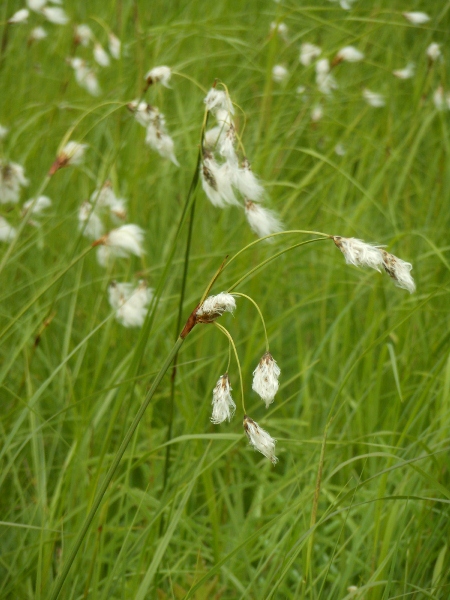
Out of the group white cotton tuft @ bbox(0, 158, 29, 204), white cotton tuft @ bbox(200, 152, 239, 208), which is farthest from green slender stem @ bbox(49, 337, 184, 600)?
white cotton tuft @ bbox(0, 158, 29, 204)

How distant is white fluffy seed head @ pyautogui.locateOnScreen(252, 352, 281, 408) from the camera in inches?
34.0

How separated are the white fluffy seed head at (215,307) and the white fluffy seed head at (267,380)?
0.30 feet

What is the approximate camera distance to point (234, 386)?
1.90 metres

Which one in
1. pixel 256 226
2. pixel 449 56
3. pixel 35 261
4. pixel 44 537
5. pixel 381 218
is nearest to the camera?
pixel 256 226

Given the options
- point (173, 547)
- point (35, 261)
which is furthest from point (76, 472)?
point (35, 261)

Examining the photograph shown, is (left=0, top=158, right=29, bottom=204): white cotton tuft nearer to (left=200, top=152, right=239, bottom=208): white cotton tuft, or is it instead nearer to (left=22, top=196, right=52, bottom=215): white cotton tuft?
(left=22, top=196, right=52, bottom=215): white cotton tuft

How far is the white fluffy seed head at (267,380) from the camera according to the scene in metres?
0.86

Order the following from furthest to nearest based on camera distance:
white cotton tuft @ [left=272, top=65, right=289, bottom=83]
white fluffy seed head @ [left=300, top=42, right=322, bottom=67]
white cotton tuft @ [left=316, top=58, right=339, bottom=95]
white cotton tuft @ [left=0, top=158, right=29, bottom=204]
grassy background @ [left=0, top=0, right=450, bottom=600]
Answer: white fluffy seed head @ [left=300, top=42, right=322, bottom=67] → white cotton tuft @ [left=272, top=65, right=289, bottom=83] → white cotton tuft @ [left=316, top=58, right=339, bottom=95] → white cotton tuft @ [left=0, top=158, right=29, bottom=204] → grassy background @ [left=0, top=0, right=450, bottom=600]

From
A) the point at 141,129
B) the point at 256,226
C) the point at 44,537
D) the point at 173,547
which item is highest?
the point at 256,226

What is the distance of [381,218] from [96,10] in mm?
2218

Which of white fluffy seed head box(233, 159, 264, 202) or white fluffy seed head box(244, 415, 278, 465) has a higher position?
white fluffy seed head box(233, 159, 264, 202)

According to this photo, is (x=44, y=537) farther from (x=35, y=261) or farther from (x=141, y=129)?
(x=141, y=129)

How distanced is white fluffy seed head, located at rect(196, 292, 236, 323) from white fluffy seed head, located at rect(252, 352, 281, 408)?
0.09 metres

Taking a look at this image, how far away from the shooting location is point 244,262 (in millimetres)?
1978
